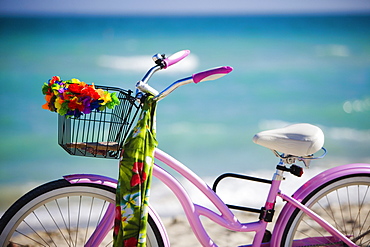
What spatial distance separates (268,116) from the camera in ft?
19.1

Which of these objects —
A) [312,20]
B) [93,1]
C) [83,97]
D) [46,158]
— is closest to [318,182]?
[83,97]

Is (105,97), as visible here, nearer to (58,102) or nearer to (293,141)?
(58,102)

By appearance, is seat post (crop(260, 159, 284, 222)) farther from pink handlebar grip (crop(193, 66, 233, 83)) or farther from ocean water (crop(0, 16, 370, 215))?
ocean water (crop(0, 16, 370, 215))

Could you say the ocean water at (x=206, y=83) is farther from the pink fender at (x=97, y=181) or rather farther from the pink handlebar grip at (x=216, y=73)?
the pink handlebar grip at (x=216, y=73)

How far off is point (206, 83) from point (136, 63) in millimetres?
1083

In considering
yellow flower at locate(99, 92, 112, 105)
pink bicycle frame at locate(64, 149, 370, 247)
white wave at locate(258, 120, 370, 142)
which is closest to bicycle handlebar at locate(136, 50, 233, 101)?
yellow flower at locate(99, 92, 112, 105)

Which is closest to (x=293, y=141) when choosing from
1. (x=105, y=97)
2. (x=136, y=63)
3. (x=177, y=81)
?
(x=177, y=81)

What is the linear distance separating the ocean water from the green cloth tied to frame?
6.72 ft

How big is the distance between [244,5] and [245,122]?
300 centimetres

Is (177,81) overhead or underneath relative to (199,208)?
overhead

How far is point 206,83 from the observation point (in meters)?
6.54

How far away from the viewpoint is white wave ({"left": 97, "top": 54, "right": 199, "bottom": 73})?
22.0 ft

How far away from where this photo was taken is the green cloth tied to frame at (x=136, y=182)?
1737mm

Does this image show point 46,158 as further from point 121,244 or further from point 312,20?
point 312,20
